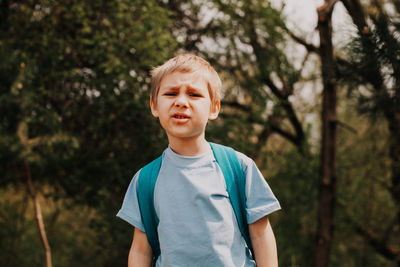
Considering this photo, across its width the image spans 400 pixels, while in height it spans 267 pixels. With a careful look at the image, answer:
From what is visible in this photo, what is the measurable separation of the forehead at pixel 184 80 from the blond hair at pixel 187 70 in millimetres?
13

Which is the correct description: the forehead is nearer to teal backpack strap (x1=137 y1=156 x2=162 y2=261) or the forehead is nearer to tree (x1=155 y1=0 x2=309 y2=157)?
teal backpack strap (x1=137 y1=156 x2=162 y2=261)

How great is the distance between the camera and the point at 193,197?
1512mm

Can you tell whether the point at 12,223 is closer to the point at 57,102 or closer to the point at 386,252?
the point at 57,102

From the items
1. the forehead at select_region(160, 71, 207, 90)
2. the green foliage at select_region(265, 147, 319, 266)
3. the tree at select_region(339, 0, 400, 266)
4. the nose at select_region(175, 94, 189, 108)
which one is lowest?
the green foliage at select_region(265, 147, 319, 266)

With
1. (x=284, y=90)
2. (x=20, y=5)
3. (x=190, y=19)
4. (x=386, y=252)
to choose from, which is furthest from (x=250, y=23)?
(x=386, y=252)

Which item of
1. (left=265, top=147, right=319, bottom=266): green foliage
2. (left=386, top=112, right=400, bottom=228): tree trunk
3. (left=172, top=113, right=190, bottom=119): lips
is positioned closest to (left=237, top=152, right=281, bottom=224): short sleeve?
(left=172, top=113, right=190, bottom=119): lips

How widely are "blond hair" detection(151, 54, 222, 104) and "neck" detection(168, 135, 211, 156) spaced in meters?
0.18

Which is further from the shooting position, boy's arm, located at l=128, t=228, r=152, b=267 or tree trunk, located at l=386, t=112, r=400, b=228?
tree trunk, located at l=386, t=112, r=400, b=228

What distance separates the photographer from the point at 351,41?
2.71 metres

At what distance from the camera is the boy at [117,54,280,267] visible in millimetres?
1479

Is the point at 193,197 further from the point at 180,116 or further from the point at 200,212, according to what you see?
the point at 180,116

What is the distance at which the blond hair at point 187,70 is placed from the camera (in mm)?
1589

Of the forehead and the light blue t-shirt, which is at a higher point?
the forehead

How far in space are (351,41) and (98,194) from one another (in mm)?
3039
